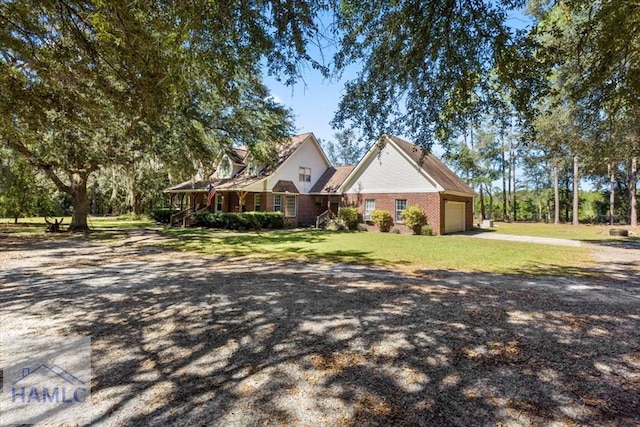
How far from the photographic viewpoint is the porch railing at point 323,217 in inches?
956

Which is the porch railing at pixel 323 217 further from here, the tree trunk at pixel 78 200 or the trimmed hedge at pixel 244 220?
the tree trunk at pixel 78 200

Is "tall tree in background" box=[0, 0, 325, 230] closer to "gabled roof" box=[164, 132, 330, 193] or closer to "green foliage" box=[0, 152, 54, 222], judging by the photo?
"gabled roof" box=[164, 132, 330, 193]

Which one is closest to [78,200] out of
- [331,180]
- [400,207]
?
[331,180]

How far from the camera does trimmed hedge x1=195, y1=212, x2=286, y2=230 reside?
21766mm

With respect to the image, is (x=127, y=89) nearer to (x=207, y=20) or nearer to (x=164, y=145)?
(x=207, y=20)

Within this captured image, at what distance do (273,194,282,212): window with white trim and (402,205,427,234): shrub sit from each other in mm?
9111

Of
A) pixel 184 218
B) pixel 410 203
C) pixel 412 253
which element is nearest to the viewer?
pixel 412 253

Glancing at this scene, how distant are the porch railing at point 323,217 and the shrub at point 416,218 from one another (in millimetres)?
6302

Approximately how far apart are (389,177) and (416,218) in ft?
11.5

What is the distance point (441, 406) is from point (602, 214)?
164 feet

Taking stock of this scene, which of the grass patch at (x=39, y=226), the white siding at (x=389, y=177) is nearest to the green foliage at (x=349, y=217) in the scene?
the white siding at (x=389, y=177)

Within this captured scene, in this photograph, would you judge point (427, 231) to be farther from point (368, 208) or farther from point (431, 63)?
point (431, 63)

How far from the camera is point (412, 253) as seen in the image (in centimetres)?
1248

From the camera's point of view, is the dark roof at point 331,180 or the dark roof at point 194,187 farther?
the dark roof at point 194,187
